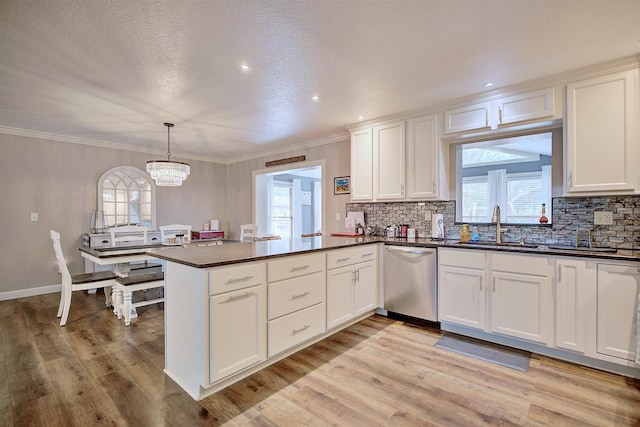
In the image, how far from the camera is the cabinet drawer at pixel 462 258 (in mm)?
2674

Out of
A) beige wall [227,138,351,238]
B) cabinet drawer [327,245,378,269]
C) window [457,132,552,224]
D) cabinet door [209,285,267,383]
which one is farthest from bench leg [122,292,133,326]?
window [457,132,552,224]

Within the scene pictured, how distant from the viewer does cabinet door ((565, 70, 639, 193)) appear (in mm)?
2271

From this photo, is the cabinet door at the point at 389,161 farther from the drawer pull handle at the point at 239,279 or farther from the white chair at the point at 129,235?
the white chair at the point at 129,235

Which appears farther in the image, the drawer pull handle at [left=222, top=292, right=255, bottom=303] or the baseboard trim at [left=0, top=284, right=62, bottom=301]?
the baseboard trim at [left=0, top=284, right=62, bottom=301]

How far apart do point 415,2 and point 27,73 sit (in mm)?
3043

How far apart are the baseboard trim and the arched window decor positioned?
3.74ft

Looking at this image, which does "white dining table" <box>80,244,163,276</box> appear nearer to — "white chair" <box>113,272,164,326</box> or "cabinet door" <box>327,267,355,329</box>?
"white chair" <box>113,272,164,326</box>

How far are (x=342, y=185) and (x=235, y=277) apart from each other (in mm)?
2780

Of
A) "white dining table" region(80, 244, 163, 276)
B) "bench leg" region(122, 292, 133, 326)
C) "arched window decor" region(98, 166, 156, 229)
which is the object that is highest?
"arched window decor" region(98, 166, 156, 229)

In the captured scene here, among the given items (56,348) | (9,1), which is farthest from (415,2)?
(56,348)

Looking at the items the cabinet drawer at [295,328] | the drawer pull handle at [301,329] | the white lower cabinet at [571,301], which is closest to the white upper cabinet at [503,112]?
the white lower cabinet at [571,301]

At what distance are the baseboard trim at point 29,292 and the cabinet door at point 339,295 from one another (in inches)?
173

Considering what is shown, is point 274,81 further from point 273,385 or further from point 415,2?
point 273,385

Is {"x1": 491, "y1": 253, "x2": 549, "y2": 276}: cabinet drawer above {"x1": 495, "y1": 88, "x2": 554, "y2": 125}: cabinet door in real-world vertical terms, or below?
below
